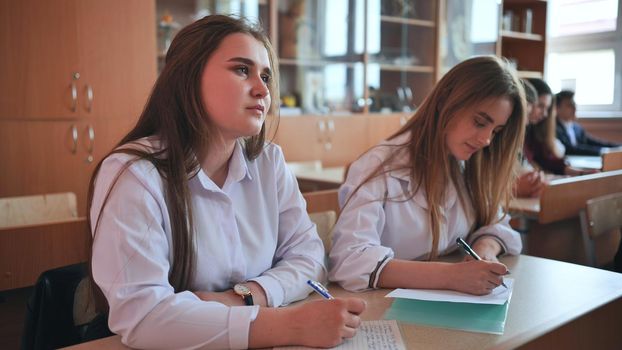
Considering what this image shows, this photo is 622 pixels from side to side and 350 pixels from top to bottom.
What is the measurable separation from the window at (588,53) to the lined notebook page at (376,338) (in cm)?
556

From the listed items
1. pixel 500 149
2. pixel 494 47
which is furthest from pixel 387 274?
pixel 494 47

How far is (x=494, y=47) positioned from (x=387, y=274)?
5.02m

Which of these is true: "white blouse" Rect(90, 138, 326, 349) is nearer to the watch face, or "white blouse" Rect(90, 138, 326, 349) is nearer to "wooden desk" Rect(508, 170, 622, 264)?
the watch face

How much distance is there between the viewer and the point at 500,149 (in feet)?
5.41

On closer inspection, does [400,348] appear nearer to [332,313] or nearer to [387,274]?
[332,313]

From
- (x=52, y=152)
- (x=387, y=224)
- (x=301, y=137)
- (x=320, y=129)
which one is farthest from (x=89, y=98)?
(x=387, y=224)

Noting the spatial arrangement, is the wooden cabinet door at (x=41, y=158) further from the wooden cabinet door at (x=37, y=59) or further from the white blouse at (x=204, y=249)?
the white blouse at (x=204, y=249)

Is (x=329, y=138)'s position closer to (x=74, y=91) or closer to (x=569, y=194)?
(x=74, y=91)

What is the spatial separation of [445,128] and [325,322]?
769mm

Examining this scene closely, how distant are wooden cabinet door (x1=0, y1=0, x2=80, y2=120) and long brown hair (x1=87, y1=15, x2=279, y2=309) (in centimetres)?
221

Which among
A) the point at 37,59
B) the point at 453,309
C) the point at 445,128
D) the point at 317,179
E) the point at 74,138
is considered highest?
the point at 37,59

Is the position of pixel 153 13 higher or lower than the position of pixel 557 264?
higher

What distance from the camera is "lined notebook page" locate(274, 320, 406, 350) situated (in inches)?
35.9

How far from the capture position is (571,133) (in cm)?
543
